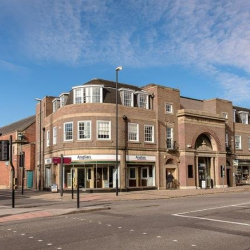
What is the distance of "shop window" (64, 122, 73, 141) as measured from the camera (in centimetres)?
3434

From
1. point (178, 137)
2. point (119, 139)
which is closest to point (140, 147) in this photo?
point (119, 139)

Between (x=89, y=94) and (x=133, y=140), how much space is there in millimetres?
6317

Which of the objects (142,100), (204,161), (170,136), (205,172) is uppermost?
(142,100)

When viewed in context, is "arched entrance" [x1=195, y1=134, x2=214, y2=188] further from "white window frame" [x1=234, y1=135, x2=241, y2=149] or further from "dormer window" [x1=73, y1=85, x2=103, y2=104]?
"dormer window" [x1=73, y1=85, x2=103, y2=104]

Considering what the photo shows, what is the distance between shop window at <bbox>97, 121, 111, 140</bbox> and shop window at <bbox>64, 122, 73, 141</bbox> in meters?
2.78

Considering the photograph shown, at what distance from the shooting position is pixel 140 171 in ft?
118

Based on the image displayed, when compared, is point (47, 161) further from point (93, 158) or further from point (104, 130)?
point (104, 130)

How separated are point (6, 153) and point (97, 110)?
15.0 metres

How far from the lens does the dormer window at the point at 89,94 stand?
34688mm

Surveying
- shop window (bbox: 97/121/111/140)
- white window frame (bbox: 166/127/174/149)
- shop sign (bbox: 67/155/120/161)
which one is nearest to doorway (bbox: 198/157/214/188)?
white window frame (bbox: 166/127/174/149)

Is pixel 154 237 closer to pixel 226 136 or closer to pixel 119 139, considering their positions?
pixel 119 139

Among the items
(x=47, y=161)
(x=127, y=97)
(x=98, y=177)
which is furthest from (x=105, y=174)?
(x=47, y=161)

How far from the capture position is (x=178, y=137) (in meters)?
38.7

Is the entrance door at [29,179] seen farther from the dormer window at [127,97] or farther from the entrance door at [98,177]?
the dormer window at [127,97]
